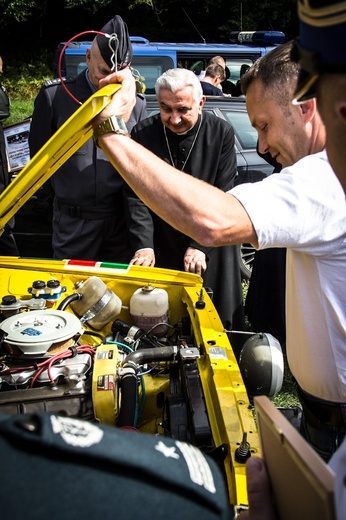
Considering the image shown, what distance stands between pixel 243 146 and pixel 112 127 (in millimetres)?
3433

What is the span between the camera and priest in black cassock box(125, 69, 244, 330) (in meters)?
3.20

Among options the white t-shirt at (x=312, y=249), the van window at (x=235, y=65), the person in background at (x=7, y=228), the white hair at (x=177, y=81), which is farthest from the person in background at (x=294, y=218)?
the van window at (x=235, y=65)

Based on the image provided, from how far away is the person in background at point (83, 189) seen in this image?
3.38 meters

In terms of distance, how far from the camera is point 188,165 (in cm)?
341

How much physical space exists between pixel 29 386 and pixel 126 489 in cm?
144

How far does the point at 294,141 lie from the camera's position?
5.60 feet

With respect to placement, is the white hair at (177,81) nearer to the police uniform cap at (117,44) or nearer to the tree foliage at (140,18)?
the police uniform cap at (117,44)

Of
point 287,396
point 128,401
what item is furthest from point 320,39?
point 287,396

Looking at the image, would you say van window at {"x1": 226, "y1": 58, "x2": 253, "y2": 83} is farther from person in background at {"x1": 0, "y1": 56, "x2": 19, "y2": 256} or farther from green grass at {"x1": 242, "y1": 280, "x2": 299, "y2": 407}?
green grass at {"x1": 242, "y1": 280, "x2": 299, "y2": 407}

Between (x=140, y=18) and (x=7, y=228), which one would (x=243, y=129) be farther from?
(x=140, y=18)

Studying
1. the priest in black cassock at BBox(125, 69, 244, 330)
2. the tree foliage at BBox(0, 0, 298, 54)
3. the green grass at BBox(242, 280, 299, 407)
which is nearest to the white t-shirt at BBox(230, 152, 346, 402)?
the priest in black cassock at BBox(125, 69, 244, 330)

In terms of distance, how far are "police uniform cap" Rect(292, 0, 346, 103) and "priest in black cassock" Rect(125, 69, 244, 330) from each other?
219cm

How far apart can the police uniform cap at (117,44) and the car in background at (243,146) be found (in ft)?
6.24

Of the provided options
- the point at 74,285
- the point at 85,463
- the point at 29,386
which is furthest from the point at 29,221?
the point at 85,463
